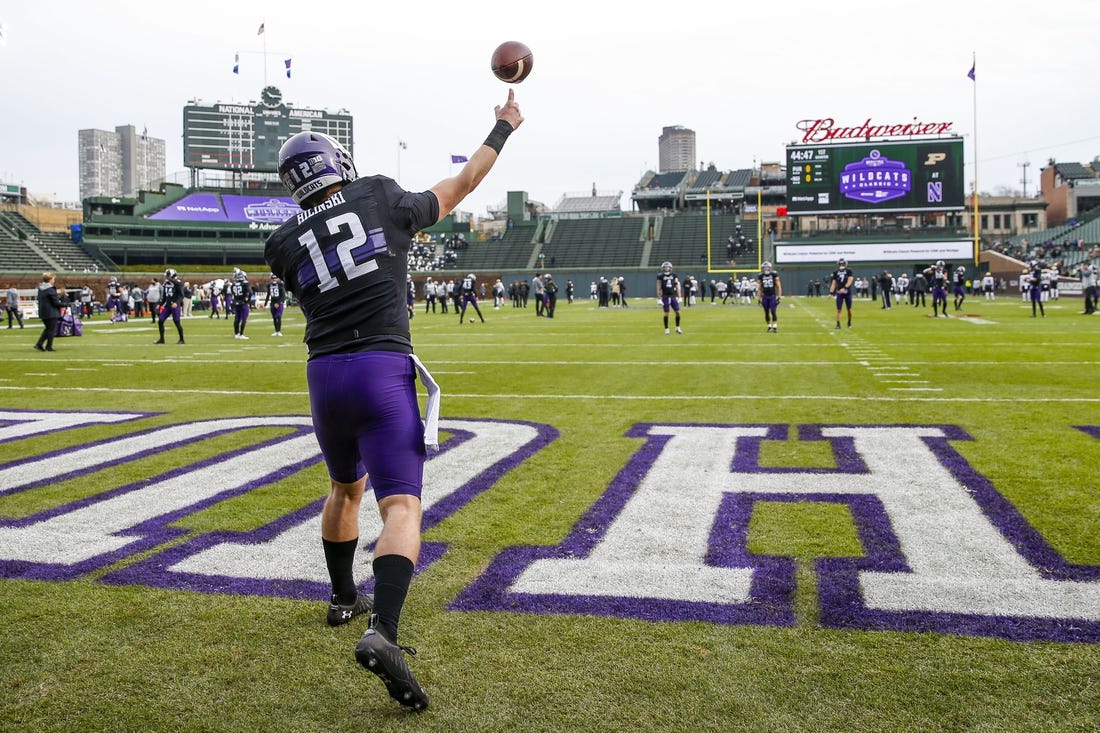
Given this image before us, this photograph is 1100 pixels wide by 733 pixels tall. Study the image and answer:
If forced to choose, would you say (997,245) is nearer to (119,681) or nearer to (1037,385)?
(1037,385)

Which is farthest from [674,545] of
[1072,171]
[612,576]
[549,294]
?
[1072,171]

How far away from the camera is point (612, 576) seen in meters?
3.89

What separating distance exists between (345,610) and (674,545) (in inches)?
64.8

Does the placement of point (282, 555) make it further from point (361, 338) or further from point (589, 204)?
point (589, 204)

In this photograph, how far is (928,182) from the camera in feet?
175

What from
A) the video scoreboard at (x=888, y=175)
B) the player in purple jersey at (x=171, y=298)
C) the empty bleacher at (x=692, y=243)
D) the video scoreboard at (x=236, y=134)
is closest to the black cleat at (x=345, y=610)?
the player in purple jersey at (x=171, y=298)

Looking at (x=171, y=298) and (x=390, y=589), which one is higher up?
(x=171, y=298)

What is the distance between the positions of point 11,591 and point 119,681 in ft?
4.06

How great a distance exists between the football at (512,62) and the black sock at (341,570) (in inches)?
84.6

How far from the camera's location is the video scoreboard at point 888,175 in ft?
174

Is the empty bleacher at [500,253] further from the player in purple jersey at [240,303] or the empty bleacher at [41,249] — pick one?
the player in purple jersey at [240,303]

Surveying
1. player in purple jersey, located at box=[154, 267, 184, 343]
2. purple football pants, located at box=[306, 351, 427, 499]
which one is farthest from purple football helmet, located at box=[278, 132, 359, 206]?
player in purple jersey, located at box=[154, 267, 184, 343]

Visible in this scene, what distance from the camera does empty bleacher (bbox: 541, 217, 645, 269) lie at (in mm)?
68062

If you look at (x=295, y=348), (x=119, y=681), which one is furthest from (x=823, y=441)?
(x=295, y=348)
